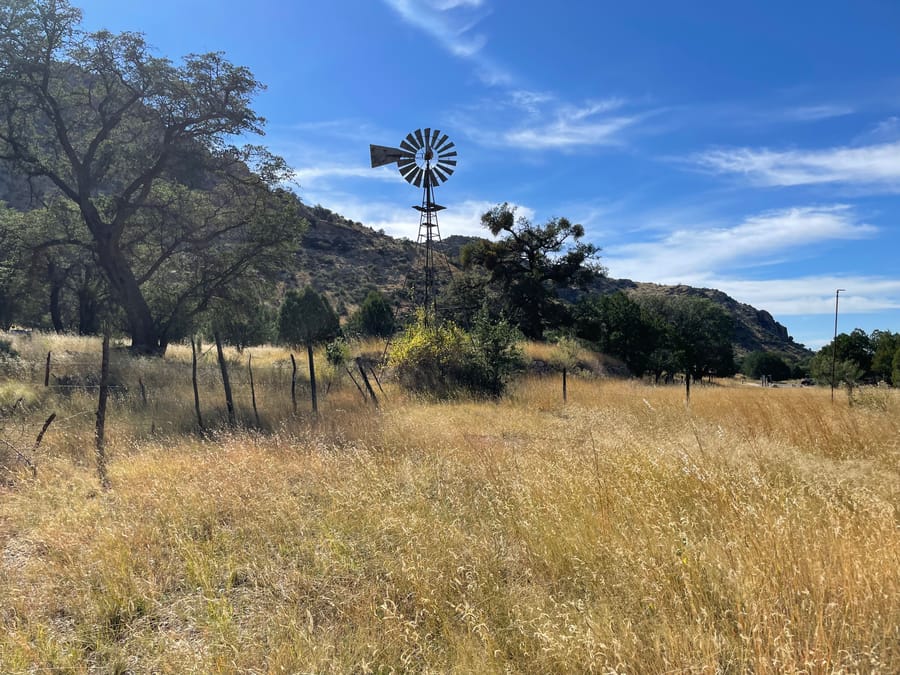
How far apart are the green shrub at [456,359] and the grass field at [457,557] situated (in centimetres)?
764

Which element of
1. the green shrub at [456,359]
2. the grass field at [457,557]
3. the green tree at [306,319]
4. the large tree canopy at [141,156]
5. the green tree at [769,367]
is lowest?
the green tree at [769,367]

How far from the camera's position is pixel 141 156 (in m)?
18.4

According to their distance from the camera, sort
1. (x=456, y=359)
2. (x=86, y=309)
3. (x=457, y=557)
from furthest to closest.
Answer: (x=86, y=309) → (x=456, y=359) → (x=457, y=557)

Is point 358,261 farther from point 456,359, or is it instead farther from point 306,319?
point 456,359

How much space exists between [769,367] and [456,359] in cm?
6889

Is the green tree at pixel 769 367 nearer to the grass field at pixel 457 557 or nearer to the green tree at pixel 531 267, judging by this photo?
the green tree at pixel 531 267

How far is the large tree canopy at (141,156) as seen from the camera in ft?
53.2

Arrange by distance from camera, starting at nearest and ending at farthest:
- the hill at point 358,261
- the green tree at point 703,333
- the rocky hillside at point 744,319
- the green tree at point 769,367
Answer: the green tree at point 703,333 < the hill at point 358,261 < the green tree at point 769,367 < the rocky hillside at point 744,319

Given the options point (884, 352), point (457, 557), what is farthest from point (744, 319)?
point (457, 557)

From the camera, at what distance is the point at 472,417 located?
392 inches

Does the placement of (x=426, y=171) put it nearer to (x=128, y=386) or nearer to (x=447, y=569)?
(x=128, y=386)

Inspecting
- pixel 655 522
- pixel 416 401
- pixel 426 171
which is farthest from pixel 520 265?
pixel 655 522

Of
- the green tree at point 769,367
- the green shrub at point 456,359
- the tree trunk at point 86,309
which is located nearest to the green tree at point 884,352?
the green shrub at point 456,359

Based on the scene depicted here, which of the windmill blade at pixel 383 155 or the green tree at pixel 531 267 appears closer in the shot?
the windmill blade at pixel 383 155
